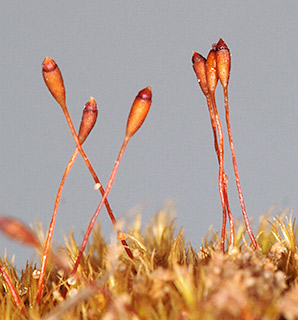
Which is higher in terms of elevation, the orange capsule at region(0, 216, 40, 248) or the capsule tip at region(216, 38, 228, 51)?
the capsule tip at region(216, 38, 228, 51)

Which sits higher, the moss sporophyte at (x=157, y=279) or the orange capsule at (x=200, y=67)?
the orange capsule at (x=200, y=67)

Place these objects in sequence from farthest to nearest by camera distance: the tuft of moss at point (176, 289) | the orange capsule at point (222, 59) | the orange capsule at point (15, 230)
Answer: the orange capsule at point (222, 59), the orange capsule at point (15, 230), the tuft of moss at point (176, 289)

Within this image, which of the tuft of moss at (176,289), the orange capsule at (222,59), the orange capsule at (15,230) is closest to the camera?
the tuft of moss at (176,289)

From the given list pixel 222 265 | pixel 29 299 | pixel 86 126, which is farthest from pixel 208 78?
pixel 29 299

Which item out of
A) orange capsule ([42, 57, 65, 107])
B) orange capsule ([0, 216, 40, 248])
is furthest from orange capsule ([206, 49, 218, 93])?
orange capsule ([0, 216, 40, 248])

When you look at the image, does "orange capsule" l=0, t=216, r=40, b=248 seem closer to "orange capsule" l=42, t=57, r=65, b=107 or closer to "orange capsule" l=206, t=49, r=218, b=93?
"orange capsule" l=42, t=57, r=65, b=107

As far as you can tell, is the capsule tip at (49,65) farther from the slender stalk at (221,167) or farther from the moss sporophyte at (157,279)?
the slender stalk at (221,167)

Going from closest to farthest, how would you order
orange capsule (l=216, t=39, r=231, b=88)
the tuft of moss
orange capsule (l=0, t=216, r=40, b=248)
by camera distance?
the tuft of moss → orange capsule (l=0, t=216, r=40, b=248) → orange capsule (l=216, t=39, r=231, b=88)

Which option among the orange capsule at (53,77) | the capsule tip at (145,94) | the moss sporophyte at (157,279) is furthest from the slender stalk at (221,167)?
the orange capsule at (53,77)

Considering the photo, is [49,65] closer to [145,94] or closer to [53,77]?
[53,77]
